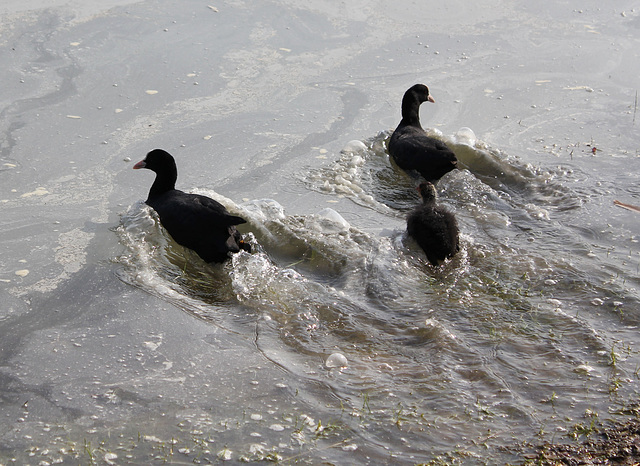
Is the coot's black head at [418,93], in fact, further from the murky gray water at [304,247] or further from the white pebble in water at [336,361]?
the white pebble in water at [336,361]

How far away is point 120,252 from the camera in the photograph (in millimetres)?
5211

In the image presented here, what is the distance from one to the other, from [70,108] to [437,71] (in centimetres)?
456

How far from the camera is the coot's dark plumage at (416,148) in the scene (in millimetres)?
6543

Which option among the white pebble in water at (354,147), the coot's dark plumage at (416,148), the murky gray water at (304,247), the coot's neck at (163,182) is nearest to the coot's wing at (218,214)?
the murky gray water at (304,247)

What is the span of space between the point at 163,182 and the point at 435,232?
2213mm

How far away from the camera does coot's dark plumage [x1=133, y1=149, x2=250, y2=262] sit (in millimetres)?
5141

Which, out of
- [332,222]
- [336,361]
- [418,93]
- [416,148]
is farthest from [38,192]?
[418,93]

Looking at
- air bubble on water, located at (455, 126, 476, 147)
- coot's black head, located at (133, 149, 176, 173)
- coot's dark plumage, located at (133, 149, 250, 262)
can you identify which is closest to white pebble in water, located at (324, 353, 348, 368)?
coot's dark plumage, located at (133, 149, 250, 262)

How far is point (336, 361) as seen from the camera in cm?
408

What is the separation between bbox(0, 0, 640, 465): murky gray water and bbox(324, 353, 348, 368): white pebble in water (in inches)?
2.9

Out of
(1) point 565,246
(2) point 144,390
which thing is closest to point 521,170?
(1) point 565,246

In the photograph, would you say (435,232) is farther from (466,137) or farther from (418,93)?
(418,93)

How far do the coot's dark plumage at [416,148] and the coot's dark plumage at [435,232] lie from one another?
997mm

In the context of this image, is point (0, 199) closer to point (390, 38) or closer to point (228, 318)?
point (228, 318)
